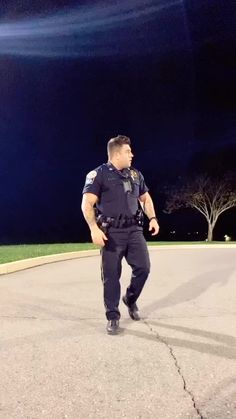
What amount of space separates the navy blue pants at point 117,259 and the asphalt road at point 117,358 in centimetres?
33

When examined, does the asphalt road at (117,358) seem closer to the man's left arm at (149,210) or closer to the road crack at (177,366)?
the road crack at (177,366)

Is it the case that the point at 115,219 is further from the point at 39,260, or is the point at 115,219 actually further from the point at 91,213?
the point at 39,260

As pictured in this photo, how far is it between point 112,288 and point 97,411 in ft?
6.13

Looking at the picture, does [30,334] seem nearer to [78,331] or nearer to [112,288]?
[78,331]

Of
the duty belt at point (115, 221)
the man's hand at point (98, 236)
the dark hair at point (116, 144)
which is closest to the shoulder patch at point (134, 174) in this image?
the dark hair at point (116, 144)

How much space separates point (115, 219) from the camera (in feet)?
14.8

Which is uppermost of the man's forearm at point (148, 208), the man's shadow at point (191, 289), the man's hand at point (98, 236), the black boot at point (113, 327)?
the man's forearm at point (148, 208)

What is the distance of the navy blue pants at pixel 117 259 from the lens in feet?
14.7

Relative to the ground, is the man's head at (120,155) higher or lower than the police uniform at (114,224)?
higher

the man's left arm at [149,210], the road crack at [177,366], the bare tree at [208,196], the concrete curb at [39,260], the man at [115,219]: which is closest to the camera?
the road crack at [177,366]

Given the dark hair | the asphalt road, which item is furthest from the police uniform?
the asphalt road

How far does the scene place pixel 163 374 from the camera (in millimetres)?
3287

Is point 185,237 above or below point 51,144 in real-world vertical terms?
below

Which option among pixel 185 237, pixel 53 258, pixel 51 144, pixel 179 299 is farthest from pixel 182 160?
pixel 179 299
